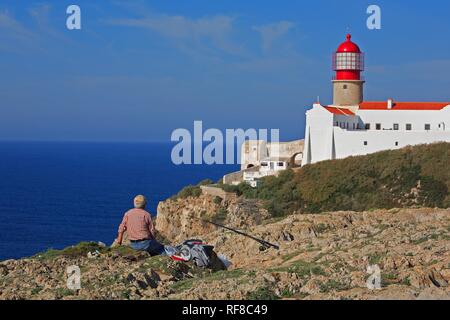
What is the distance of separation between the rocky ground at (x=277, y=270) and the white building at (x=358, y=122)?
23.1 m

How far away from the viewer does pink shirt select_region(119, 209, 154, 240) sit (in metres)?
17.3

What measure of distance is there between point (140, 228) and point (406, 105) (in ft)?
115

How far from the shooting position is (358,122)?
4959cm

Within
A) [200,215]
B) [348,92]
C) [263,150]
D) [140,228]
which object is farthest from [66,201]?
[140,228]

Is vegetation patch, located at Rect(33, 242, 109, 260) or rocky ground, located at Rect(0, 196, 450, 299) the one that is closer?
rocky ground, located at Rect(0, 196, 450, 299)

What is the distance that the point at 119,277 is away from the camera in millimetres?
15398

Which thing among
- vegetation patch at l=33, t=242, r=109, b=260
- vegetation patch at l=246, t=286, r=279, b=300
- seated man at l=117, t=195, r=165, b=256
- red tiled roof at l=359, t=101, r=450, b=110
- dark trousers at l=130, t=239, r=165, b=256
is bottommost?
vegetation patch at l=246, t=286, r=279, b=300

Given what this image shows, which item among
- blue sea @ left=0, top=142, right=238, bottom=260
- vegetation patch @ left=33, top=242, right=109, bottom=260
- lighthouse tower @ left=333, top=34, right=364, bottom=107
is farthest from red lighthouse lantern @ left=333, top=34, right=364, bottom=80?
vegetation patch @ left=33, top=242, right=109, bottom=260

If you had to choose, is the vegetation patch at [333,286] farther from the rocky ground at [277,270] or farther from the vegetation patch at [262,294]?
the vegetation patch at [262,294]

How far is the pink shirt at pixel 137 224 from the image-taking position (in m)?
17.3

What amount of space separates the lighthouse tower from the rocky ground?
27062 millimetres

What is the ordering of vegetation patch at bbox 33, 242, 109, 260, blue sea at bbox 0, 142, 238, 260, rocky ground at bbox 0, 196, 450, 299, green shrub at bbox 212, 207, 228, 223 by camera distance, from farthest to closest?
blue sea at bbox 0, 142, 238, 260
green shrub at bbox 212, 207, 228, 223
vegetation patch at bbox 33, 242, 109, 260
rocky ground at bbox 0, 196, 450, 299

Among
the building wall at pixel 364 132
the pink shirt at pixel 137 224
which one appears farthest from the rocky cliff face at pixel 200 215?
the pink shirt at pixel 137 224

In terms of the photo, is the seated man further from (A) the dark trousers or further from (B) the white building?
(B) the white building
